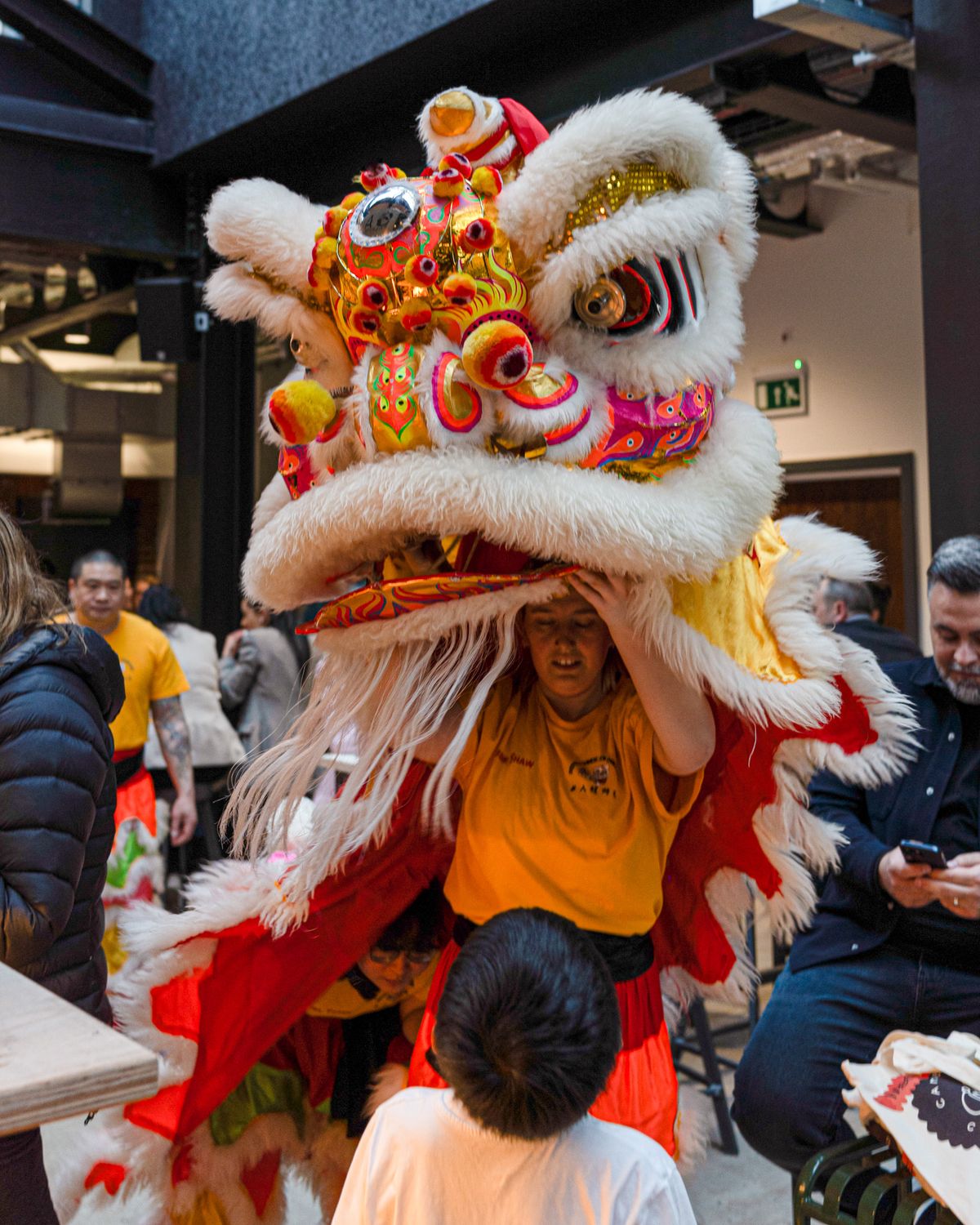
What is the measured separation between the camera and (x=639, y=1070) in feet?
5.73

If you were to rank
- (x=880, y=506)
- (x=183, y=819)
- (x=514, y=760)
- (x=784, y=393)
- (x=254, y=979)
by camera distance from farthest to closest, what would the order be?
(x=784, y=393)
(x=880, y=506)
(x=183, y=819)
(x=254, y=979)
(x=514, y=760)

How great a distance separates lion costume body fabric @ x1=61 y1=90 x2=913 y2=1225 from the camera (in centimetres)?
155

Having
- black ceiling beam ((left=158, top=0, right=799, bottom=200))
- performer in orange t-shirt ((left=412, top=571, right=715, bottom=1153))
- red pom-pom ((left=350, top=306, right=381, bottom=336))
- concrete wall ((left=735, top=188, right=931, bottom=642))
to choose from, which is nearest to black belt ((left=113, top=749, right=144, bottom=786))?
performer in orange t-shirt ((left=412, top=571, right=715, bottom=1153))

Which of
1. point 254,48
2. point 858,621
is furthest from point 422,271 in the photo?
point 254,48

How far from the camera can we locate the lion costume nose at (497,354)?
1.51 m

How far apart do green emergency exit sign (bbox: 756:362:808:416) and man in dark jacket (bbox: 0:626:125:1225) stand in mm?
5018

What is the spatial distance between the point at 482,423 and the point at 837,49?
2795 mm

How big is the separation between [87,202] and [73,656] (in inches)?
172

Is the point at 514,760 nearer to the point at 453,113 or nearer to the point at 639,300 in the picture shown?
the point at 639,300

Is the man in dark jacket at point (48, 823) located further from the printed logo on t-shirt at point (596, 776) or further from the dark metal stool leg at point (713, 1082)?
the dark metal stool leg at point (713, 1082)

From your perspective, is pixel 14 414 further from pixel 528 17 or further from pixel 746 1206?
pixel 746 1206

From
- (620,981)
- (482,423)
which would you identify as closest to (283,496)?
(482,423)

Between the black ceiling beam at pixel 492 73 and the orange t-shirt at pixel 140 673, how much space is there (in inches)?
85.2

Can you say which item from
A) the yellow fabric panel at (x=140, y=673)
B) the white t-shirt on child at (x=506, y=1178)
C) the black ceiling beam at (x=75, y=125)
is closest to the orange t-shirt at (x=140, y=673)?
the yellow fabric panel at (x=140, y=673)
